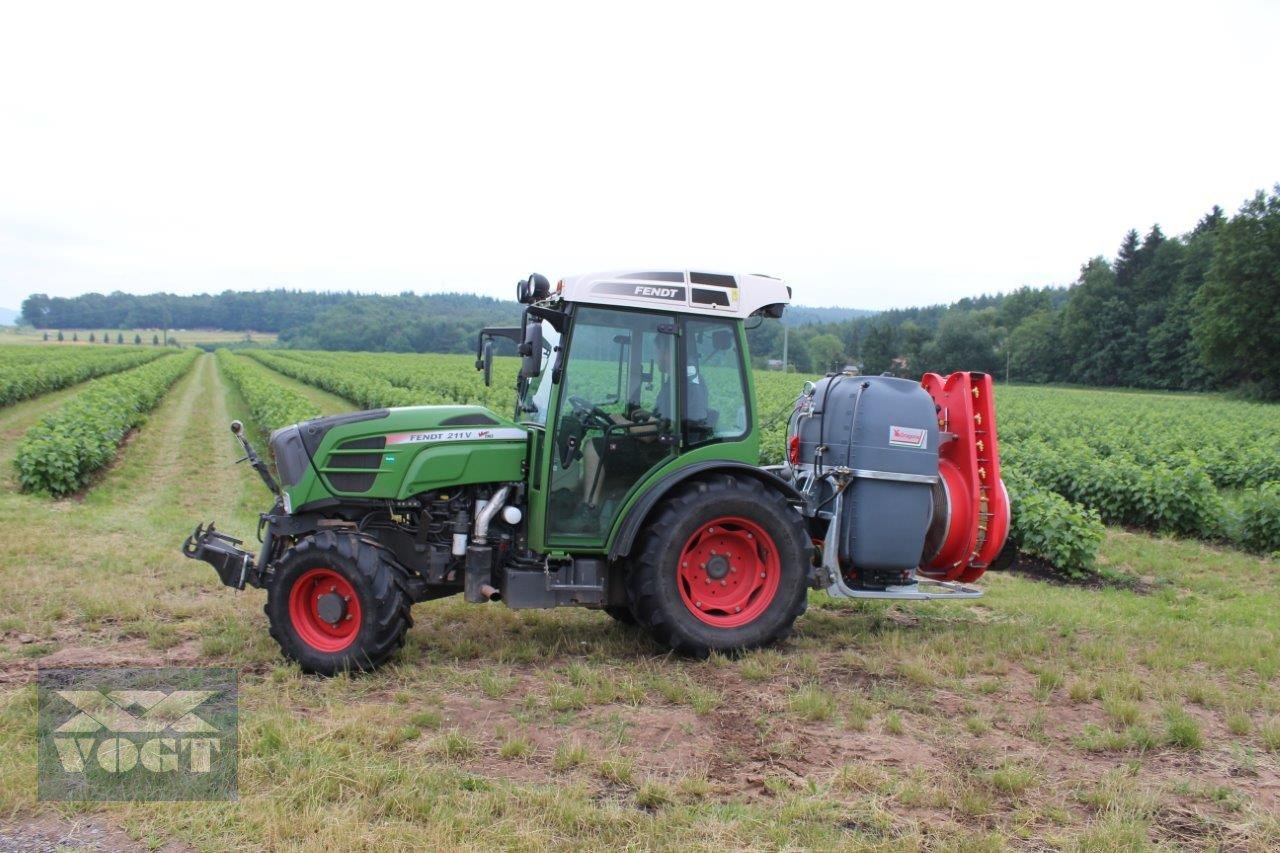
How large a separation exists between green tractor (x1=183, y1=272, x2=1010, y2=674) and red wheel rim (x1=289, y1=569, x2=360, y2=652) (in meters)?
0.01

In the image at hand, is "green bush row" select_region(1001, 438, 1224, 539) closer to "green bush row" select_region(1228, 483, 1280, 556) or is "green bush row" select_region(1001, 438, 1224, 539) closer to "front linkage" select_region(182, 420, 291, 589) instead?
"green bush row" select_region(1228, 483, 1280, 556)

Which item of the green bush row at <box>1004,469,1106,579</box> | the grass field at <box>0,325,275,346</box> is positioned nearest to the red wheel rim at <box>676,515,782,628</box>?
the green bush row at <box>1004,469,1106,579</box>

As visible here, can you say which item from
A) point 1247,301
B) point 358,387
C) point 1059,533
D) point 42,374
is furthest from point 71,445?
point 1247,301

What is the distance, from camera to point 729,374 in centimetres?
592

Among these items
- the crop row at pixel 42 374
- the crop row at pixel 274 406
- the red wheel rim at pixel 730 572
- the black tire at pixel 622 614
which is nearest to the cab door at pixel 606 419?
the red wheel rim at pixel 730 572

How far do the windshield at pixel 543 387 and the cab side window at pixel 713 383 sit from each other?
2.83 ft

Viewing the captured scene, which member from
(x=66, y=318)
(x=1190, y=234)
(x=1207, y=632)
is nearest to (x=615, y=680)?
(x=1207, y=632)

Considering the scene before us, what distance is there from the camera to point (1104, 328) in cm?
6619

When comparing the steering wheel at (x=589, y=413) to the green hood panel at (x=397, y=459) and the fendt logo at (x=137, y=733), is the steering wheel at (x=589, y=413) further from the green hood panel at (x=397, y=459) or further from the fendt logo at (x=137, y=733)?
the fendt logo at (x=137, y=733)

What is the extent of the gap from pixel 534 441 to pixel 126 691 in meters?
2.68

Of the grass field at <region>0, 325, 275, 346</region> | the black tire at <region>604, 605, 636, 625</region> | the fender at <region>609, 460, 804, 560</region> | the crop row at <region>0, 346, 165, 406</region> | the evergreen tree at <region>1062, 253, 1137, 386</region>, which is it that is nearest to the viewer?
the fender at <region>609, 460, 804, 560</region>

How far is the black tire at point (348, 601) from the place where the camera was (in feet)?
17.2

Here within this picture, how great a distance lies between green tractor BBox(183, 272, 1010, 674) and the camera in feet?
18.2

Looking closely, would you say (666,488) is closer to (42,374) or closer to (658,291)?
(658,291)
